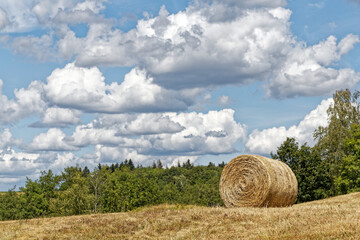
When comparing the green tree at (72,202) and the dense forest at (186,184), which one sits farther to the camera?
the green tree at (72,202)

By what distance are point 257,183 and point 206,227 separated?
8.56 m

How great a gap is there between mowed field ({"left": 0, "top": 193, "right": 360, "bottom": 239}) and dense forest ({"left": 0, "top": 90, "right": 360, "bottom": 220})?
9957 millimetres

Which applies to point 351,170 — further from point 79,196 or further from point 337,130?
point 79,196

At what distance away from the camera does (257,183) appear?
24.0 m

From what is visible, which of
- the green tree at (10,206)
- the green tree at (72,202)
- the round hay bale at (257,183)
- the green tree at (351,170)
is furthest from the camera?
the green tree at (10,206)

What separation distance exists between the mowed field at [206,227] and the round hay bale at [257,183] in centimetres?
472

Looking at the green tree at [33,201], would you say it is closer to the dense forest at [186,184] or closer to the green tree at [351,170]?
the dense forest at [186,184]

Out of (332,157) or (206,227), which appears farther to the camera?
(332,157)

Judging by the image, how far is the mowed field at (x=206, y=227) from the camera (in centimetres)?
1332

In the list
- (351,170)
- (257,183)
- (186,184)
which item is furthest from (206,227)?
(186,184)

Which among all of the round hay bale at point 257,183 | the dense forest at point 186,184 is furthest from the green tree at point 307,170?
the round hay bale at point 257,183

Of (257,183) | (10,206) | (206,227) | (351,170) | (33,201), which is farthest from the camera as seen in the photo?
(10,206)

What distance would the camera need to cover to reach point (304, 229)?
1356 centimetres

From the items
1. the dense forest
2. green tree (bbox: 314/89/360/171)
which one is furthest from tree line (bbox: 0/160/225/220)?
Answer: green tree (bbox: 314/89/360/171)
